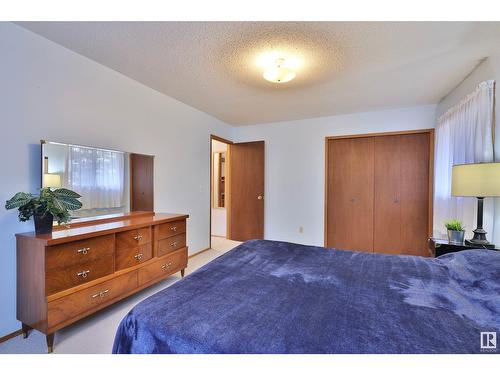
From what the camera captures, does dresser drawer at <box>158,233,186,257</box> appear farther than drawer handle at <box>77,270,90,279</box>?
Yes

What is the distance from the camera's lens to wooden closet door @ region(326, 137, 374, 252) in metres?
3.92

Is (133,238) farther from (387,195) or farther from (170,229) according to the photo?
(387,195)

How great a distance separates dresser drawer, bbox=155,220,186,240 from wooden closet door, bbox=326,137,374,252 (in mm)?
2551

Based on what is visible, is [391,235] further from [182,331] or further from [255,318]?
[182,331]

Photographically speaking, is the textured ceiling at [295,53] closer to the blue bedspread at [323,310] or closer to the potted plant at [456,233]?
the potted plant at [456,233]

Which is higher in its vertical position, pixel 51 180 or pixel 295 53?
pixel 295 53

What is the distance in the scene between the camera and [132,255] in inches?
86.0

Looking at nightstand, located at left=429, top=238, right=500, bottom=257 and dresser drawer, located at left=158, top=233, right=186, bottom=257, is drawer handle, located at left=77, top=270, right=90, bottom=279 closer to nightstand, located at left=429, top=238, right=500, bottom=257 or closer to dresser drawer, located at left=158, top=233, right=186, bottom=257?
dresser drawer, located at left=158, top=233, right=186, bottom=257

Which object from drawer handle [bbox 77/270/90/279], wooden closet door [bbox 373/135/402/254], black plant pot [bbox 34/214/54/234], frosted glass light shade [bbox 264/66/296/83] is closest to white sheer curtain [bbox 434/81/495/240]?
wooden closet door [bbox 373/135/402/254]

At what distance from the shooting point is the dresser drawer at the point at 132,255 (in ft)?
6.77

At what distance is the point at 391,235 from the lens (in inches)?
149

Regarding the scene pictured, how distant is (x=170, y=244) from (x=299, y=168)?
2.61 m

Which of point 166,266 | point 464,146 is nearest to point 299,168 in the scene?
Answer: point 464,146
